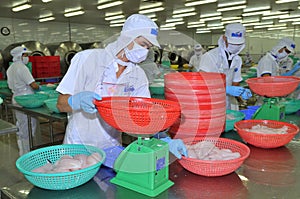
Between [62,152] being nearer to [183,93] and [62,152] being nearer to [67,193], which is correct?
[67,193]

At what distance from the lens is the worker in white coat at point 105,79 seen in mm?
1149

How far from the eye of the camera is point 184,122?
1.38 metres

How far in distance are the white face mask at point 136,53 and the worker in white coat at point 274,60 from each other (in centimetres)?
279

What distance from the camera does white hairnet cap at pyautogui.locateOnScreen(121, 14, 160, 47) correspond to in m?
1.13

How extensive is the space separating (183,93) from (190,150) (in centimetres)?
30

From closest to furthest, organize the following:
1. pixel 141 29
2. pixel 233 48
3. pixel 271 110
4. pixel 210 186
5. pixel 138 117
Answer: pixel 138 117
pixel 210 186
pixel 141 29
pixel 271 110
pixel 233 48

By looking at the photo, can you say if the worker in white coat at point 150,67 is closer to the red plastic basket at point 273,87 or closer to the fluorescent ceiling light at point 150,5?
the red plastic basket at point 273,87

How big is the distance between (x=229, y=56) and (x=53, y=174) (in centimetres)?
199

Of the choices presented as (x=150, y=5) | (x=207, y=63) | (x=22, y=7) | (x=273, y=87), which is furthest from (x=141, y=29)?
(x=22, y=7)

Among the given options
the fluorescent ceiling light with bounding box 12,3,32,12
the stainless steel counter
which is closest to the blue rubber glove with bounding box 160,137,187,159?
the stainless steel counter

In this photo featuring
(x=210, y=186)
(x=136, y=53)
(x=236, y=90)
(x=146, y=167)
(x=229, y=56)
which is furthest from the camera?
(x=229, y=56)

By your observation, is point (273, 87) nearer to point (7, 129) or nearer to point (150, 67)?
point (150, 67)

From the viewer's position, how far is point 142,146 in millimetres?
964

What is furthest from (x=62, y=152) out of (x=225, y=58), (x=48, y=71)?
(x=48, y=71)
